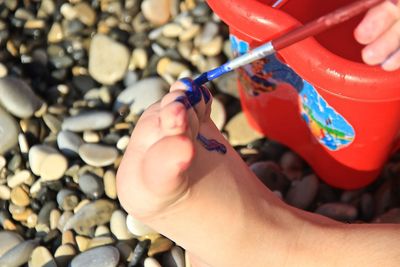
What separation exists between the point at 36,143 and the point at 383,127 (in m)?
0.82

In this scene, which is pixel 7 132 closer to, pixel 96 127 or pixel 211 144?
pixel 96 127

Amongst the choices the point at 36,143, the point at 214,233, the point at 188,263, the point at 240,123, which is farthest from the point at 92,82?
the point at 214,233

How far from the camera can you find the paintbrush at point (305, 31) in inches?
41.8

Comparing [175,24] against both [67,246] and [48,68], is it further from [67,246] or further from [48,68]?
[67,246]

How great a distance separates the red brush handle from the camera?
1059mm

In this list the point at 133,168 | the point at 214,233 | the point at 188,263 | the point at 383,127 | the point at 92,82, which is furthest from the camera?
the point at 92,82

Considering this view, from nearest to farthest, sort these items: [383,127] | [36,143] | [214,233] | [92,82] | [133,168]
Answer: [133,168] → [214,233] → [383,127] → [36,143] → [92,82]

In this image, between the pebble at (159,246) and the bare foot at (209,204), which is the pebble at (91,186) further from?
the bare foot at (209,204)

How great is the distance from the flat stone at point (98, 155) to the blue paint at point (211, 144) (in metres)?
0.47

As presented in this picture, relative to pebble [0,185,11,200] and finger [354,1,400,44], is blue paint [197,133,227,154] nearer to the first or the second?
finger [354,1,400,44]

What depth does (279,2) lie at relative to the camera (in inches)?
55.2

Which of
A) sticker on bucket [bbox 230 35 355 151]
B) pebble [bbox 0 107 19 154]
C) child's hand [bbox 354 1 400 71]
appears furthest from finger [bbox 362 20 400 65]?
pebble [bbox 0 107 19 154]

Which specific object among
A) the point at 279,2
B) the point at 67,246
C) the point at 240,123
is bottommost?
the point at 67,246

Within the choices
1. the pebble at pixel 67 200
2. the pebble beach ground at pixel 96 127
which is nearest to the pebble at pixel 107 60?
the pebble beach ground at pixel 96 127
